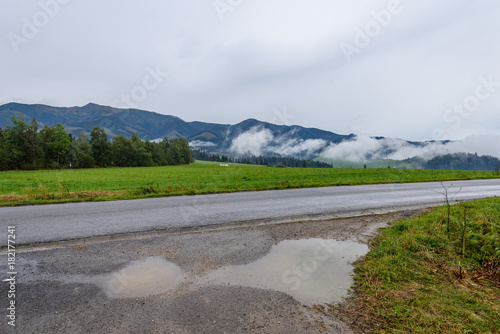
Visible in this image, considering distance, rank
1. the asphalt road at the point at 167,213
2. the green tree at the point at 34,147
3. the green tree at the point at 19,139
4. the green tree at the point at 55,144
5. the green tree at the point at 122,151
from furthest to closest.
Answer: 1. the green tree at the point at 122,151
2. the green tree at the point at 55,144
3. the green tree at the point at 34,147
4. the green tree at the point at 19,139
5. the asphalt road at the point at 167,213

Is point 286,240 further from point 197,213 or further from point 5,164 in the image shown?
point 5,164

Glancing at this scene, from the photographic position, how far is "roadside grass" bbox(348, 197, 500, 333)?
313cm

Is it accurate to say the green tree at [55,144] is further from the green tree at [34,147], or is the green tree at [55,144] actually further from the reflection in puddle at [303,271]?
the reflection in puddle at [303,271]

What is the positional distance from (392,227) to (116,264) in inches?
282

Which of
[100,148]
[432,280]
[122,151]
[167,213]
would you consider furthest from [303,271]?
[122,151]

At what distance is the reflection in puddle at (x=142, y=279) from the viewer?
3971 mm

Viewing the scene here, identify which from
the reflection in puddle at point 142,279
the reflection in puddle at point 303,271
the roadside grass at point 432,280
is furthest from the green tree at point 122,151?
the roadside grass at point 432,280

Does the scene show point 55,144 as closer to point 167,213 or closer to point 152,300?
point 167,213

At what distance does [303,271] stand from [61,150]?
290ft

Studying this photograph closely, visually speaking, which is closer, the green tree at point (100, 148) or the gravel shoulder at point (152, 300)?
the gravel shoulder at point (152, 300)

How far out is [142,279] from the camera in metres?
4.37

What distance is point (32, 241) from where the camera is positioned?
600 centimetres

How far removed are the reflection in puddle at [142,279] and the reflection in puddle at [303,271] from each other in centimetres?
75

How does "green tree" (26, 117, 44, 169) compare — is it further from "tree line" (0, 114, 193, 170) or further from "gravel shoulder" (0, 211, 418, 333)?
"gravel shoulder" (0, 211, 418, 333)
